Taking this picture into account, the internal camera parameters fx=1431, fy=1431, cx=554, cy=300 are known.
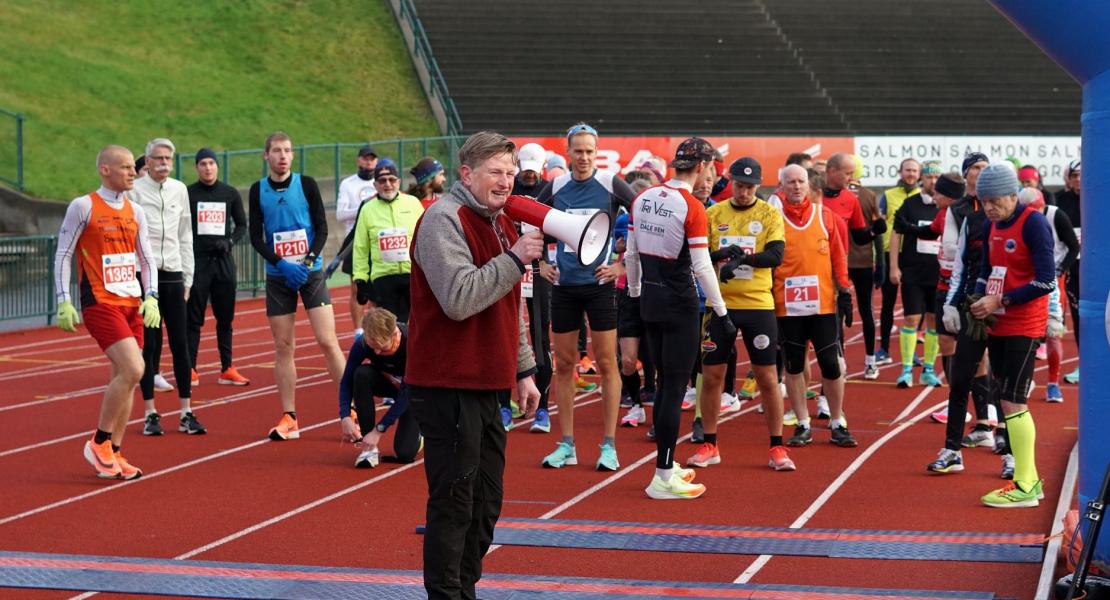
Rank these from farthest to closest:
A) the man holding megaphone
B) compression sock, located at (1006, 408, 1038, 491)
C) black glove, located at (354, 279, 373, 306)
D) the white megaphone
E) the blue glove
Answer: black glove, located at (354, 279, 373, 306) < the blue glove < compression sock, located at (1006, 408, 1038, 491) < the man holding megaphone < the white megaphone

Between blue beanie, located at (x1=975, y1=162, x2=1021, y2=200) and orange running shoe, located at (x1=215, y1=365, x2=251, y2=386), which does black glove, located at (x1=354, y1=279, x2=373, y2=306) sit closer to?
orange running shoe, located at (x1=215, y1=365, x2=251, y2=386)

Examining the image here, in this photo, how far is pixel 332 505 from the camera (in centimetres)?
823

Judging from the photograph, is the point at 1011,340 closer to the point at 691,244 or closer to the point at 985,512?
the point at 985,512

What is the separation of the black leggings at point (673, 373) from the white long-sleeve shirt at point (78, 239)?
342 centimetres

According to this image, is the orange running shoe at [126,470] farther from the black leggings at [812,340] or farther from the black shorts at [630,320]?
the black leggings at [812,340]

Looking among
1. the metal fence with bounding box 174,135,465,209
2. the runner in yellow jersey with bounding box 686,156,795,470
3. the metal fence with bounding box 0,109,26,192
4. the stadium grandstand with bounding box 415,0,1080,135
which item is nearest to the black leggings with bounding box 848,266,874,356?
the runner in yellow jersey with bounding box 686,156,795,470

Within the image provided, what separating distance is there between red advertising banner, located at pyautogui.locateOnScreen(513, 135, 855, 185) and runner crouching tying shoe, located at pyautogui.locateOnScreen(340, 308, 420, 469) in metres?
18.7

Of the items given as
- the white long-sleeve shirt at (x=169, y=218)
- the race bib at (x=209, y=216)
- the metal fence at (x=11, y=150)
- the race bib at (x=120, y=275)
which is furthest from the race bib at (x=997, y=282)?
the metal fence at (x=11, y=150)

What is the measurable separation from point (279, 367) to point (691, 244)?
12.0 ft

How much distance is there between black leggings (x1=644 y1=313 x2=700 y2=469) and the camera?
8.34 meters

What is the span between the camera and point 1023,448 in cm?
808

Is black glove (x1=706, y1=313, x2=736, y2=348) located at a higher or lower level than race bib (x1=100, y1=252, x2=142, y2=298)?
lower

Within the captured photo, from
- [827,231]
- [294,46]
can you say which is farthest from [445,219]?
[294,46]

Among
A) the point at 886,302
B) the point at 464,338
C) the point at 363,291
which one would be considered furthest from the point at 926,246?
the point at 464,338
